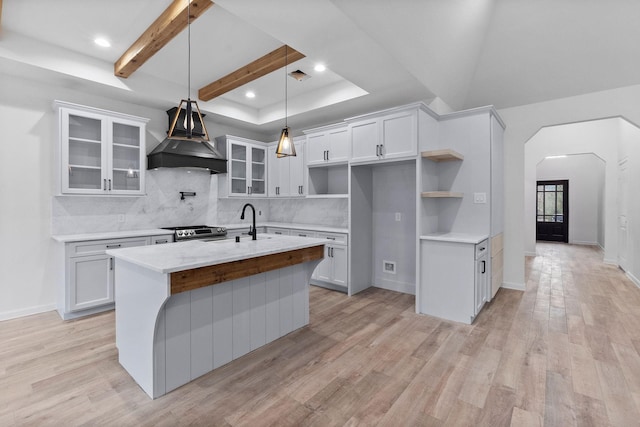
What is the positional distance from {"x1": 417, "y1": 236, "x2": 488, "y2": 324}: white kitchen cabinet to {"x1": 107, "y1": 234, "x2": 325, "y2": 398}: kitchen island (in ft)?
4.82

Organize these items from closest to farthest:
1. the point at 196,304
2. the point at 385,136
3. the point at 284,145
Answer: the point at 196,304
the point at 284,145
the point at 385,136

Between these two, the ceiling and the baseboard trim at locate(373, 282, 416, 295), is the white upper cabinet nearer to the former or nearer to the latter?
the ceiling

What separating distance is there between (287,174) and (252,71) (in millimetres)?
1884

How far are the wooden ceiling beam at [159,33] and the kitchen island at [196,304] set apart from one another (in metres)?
1.94

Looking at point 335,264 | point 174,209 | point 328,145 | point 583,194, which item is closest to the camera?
point 335,264

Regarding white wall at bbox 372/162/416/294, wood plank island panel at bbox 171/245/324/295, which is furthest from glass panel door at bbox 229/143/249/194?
wood plank island panel at bbox 171/245/324/295

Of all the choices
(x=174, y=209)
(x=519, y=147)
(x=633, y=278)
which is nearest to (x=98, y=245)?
(x=174, y=209)

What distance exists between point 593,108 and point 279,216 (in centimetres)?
487

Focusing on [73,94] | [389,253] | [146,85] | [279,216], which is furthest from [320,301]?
[73,94]

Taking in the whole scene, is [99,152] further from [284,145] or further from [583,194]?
[583,194]

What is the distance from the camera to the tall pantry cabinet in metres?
3.27

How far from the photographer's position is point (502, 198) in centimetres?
435

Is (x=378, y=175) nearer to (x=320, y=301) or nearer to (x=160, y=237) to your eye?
(x=320, y=301)

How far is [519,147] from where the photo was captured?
436 cm
